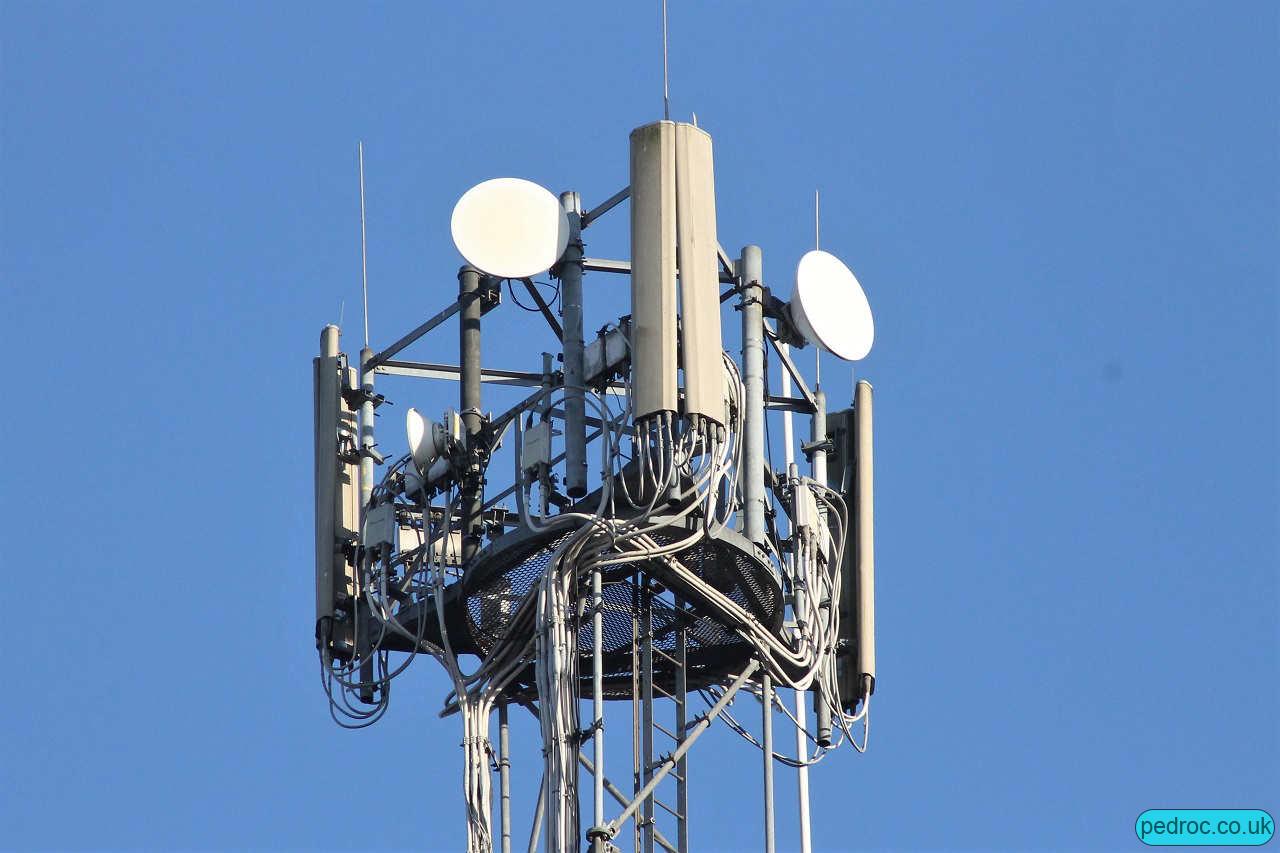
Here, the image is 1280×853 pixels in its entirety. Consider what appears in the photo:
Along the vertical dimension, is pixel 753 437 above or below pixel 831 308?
below

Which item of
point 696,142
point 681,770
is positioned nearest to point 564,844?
point 681,770

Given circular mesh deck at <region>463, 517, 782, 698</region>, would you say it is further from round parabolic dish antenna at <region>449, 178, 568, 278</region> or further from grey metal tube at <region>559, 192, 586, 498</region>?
round parabolic dish antenna at <region>449, 178, 568, 278</region>

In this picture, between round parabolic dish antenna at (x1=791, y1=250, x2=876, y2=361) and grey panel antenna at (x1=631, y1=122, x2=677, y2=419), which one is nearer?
grey panel antenna at (x1=631, y1=122, x2=677, y2=419)

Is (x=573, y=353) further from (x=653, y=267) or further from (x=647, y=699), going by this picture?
(x=647, y=699)

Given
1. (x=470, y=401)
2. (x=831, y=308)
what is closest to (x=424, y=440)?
(x=470, y=401)

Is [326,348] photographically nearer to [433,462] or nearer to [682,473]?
[433,462]

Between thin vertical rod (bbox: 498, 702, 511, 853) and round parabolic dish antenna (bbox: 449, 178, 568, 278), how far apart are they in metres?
5.90

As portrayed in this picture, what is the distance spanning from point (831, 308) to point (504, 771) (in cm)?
781

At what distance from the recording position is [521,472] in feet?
151

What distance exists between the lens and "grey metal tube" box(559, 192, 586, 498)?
151ft

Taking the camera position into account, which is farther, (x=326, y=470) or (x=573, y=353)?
(x=326, y=470)

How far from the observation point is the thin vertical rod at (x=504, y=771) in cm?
4612

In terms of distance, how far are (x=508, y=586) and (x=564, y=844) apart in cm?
391

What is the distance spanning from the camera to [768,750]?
1823 inches
